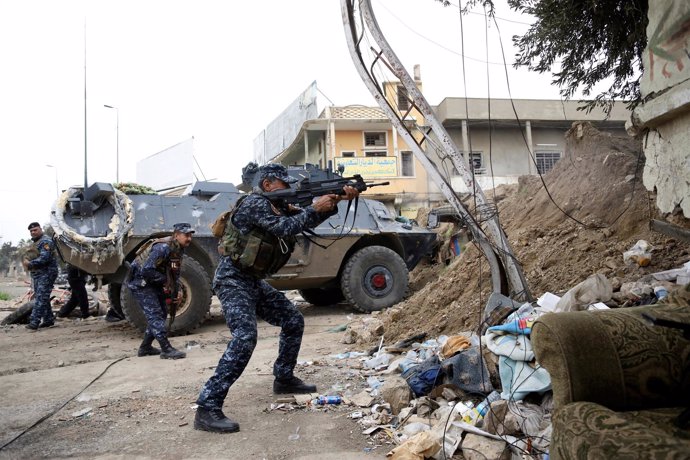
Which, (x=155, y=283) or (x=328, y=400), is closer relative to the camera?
(x=328, y=400)

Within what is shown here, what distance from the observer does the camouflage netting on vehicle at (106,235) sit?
6.13 metres

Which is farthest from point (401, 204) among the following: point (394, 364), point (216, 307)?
point (394, 364)

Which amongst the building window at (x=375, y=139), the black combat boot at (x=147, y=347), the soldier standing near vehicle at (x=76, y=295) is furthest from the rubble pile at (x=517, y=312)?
the building window at (x=375, y=139)

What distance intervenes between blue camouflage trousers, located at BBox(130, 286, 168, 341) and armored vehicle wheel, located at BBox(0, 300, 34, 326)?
174 inches

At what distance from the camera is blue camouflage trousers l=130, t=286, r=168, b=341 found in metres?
5.12

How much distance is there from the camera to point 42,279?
7.74 meters

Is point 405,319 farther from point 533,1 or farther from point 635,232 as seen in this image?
point 533,1

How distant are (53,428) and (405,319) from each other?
3037 millimetres

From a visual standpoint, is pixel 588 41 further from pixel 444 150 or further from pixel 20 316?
pixel 20 316

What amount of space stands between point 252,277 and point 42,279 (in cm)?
586

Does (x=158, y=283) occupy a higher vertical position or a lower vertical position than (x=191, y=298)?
higher

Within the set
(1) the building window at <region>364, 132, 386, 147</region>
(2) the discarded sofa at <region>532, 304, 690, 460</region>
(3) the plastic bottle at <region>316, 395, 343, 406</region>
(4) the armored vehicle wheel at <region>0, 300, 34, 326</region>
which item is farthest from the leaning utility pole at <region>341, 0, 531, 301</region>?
(1) the building window at <region>364, 132, 386, 147</region>

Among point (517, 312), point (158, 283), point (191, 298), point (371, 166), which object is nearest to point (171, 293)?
point (158, 283)

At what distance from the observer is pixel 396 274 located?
24.8 feet
